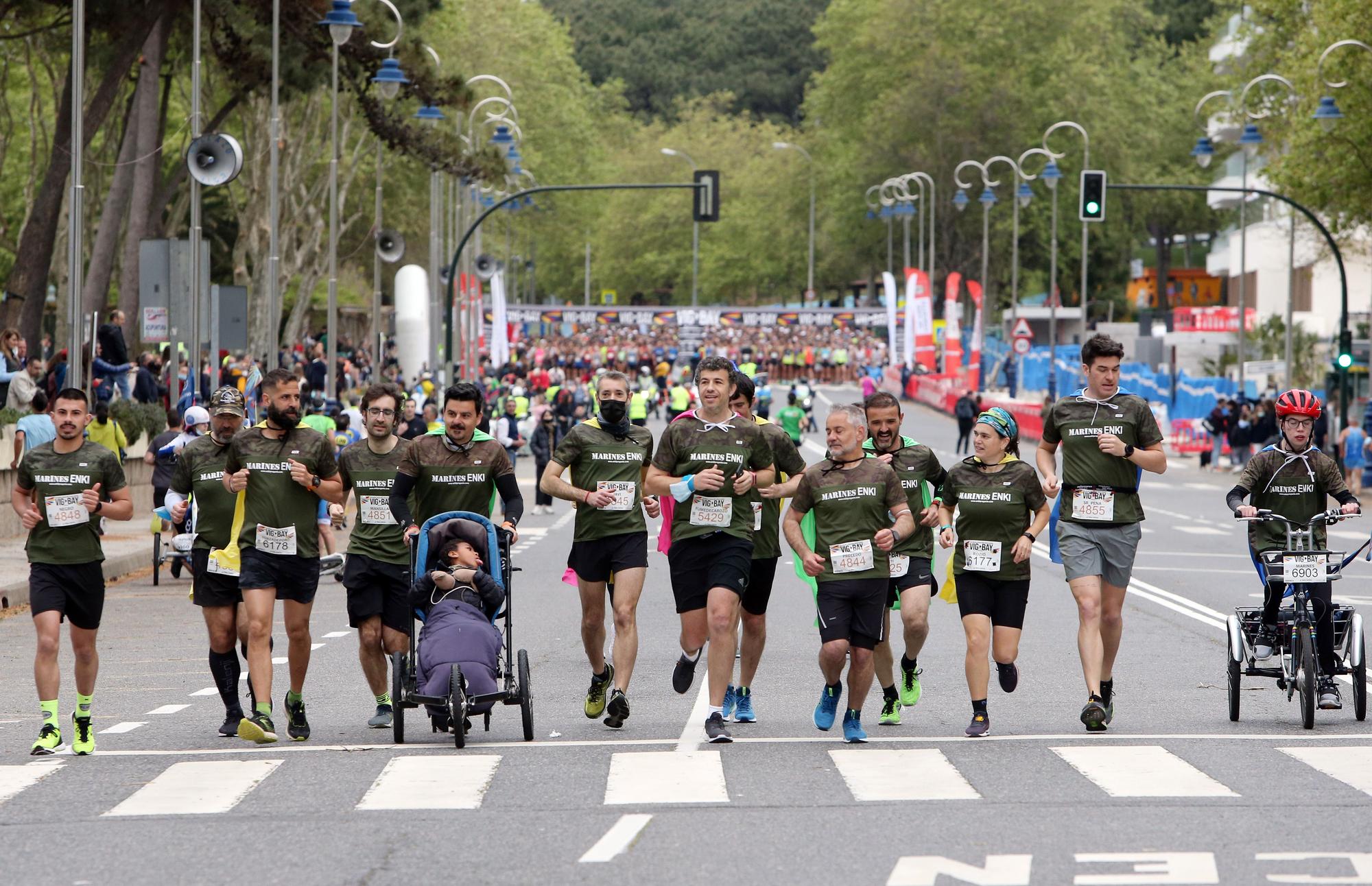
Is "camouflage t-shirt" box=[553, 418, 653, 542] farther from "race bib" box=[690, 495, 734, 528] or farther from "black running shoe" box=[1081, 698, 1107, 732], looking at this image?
"black running shoe" box=[1081, 698, 1107, 732]

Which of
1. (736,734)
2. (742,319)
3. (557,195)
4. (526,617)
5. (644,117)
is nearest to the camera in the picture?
(736,734)

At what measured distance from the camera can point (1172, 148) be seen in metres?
114

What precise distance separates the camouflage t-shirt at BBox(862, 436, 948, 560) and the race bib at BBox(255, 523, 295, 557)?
298 centimetres

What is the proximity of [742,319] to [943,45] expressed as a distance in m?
15.4

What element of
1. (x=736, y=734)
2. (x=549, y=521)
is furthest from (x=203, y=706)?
(x=549, y=521)

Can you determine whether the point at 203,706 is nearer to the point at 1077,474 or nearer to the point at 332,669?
the point at 332,669

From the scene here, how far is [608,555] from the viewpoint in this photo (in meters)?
11.5

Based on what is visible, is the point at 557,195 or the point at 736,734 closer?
the point at 736,734

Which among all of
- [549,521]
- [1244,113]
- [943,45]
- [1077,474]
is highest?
[943,45]

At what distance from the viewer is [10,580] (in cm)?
1977

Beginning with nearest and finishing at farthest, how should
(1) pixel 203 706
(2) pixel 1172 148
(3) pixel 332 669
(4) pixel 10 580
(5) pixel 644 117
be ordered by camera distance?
1. (1) pixel 203 706
2. (3) pixel 332 669
3. (4) pixel 10 580
4. (2) pixel 1172 148
5. (5) pixel 644 117

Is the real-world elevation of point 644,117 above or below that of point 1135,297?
above

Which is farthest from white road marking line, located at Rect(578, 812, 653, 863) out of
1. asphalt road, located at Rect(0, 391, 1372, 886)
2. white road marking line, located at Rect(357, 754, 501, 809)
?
white road marking line, located at Rect(357, 754, 501, 809)

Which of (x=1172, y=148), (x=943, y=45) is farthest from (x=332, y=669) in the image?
(x=1172, y=148)
